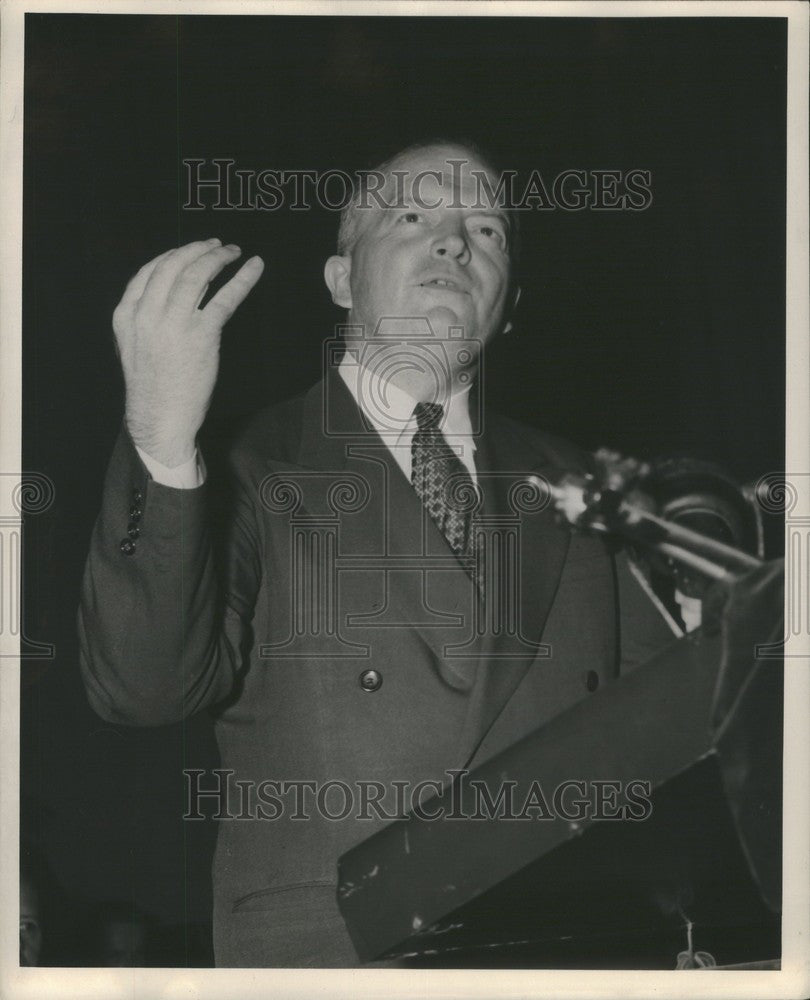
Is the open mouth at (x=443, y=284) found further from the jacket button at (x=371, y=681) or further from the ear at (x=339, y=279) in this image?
the jacket button at (x=371, y=681)

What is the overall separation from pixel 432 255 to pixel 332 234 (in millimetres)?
171

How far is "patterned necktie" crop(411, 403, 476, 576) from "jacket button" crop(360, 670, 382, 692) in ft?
0.74

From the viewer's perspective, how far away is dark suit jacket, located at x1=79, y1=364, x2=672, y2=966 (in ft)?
5.45

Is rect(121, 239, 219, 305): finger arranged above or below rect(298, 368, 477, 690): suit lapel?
above

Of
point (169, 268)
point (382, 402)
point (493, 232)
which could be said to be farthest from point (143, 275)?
point (493, 232)

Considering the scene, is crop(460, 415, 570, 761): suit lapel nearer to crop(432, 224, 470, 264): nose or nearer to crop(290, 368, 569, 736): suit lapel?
crop(290, 368, 569, 736): suit lapel

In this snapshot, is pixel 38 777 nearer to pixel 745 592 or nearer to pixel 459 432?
pixel 459 432

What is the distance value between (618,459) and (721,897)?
0.75 metres

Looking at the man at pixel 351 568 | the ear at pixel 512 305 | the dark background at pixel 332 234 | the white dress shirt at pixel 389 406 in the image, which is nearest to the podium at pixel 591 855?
the man at pixel 351 568

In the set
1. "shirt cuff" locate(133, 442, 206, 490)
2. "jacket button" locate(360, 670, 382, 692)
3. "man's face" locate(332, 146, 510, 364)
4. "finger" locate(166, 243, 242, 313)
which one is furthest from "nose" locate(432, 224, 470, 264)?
"jacket button" locate(360, 670, 382, 692)

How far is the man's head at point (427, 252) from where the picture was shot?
172cm

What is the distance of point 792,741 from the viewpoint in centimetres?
176

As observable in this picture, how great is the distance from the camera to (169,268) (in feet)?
5.63

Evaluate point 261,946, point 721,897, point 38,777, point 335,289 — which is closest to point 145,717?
point 38,777
